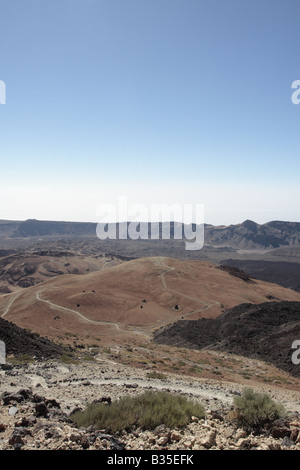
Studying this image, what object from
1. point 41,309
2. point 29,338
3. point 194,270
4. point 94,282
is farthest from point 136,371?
point 194,270

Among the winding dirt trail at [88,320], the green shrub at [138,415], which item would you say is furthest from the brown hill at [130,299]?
the green shrub at [138,415]

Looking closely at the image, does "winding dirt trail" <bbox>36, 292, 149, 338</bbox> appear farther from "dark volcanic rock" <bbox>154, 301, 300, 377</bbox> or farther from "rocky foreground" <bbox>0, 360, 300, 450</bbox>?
"rocky foreground" <bbox>0, 360, 300, 450</bbox>

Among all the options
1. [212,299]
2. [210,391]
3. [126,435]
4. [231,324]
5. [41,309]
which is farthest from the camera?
[212,299]

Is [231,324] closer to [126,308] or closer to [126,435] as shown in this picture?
[126,308]

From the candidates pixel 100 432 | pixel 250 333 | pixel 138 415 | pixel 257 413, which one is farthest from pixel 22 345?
pixel 250 333

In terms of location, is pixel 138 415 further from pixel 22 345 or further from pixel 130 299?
pixel 130 299

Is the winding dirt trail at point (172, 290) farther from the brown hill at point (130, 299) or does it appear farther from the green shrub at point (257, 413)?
the green shrub at point (257, 413)

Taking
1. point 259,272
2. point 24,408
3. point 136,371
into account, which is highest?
point 24,408
